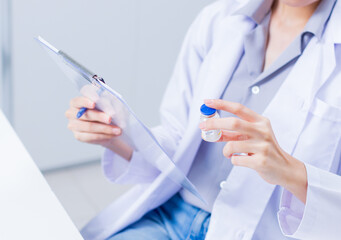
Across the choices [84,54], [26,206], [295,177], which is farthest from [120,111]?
[84,54]

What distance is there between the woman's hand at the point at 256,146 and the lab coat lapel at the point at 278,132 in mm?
152

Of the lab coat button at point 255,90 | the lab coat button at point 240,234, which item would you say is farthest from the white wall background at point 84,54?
the lab coat button at point 240,234

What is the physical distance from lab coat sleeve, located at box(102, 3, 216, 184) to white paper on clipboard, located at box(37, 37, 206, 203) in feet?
0.24

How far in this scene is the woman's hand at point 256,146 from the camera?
0.82 m

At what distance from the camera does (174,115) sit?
1.27m

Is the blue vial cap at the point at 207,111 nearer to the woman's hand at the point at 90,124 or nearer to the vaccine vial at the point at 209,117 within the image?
the vaccine vial at the point at 209,117

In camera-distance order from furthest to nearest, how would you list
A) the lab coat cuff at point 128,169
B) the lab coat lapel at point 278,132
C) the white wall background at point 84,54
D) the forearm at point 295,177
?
1. the white wall background at point 84,54
2. the lab coat cuff at point 128,169
3. the lab coat lapel at point 278,132
4. the forearm at point 295,177

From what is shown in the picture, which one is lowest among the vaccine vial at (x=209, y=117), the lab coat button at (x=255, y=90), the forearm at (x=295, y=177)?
the forearm at (x=295, y=177)

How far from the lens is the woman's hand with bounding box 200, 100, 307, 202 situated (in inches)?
32.2

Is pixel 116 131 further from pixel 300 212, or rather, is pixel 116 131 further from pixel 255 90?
pixel 300 212

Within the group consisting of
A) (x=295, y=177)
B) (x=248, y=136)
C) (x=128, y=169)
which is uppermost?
(x=248, y=136)

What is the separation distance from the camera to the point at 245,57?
115 centimetres

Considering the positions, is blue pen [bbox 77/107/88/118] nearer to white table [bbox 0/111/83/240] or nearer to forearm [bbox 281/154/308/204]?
white table [bbox 0/111/83/240]

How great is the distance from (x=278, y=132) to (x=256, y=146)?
8.8 inches
